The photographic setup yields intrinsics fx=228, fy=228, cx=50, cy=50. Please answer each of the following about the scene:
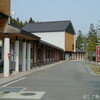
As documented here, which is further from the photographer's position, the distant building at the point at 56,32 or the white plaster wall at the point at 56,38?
the distant building at the point at 56,32

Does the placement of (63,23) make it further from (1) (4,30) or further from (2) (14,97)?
(2) (14,97)

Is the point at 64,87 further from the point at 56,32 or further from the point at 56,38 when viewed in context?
the point at 56,32

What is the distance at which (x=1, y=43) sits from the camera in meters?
24.8

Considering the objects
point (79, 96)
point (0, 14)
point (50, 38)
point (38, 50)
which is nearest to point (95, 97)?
point (79, 96)

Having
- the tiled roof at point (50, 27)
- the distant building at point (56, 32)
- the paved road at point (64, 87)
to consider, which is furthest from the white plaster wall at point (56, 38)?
the paved road at point (64, 87)

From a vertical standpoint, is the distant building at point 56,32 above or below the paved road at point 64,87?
above

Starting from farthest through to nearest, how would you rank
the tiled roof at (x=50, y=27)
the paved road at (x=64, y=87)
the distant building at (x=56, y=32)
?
the tiled roof at (x=50, y=27)
the distant building at (x=56, y=32)
the paved road at (x=64, y=87)

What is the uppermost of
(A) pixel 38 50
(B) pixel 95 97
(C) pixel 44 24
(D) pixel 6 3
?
(C) pixel 44 24

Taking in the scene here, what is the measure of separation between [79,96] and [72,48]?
200 feet

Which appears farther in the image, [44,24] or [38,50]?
[44,24]

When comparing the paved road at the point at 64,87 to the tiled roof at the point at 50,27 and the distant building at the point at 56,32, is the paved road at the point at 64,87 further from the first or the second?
the tiled roof at the point at 50,27

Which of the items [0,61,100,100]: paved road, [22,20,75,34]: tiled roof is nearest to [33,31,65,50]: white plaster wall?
[22,20,75,34]: tiled roof

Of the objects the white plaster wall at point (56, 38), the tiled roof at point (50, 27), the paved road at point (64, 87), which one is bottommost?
the paved road at point (64, 87)

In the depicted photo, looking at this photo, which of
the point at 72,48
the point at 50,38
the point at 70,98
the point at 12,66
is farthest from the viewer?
the point at 72,48
